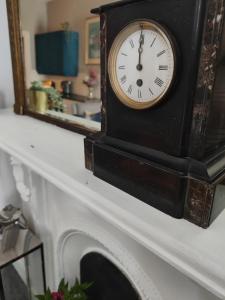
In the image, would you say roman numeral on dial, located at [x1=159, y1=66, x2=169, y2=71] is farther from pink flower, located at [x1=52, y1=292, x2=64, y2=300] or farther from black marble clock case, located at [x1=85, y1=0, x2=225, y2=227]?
pink flower, located at [x1=52, y1=292, x2=64, y2=300]

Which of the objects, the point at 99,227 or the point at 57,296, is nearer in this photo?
the point at 99,227

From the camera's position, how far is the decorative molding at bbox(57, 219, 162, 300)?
0.69 meters

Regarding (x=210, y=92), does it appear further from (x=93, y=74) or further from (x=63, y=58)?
(x=63, y=58)

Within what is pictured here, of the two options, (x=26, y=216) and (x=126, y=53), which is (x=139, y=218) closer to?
(x=126, y=53)

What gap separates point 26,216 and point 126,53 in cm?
113

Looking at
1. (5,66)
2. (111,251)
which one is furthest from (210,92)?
(5,66)

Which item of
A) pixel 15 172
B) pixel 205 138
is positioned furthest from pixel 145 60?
pixel 15 172

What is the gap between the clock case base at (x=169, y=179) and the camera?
42cm

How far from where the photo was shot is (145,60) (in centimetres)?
44

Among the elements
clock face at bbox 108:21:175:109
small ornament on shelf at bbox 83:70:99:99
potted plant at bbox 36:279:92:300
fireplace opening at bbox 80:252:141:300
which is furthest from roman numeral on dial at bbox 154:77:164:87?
potted plant at bbox 36:279:92:300

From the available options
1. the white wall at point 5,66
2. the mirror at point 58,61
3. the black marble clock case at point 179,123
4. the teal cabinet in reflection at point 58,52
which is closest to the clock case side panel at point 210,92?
the black marble clock case at point 179,123

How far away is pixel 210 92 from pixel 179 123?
0.07 meters

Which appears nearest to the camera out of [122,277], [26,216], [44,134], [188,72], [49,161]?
[188,72]

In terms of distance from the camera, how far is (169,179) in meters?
0.45
